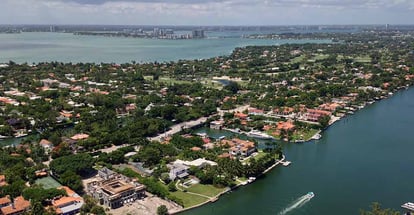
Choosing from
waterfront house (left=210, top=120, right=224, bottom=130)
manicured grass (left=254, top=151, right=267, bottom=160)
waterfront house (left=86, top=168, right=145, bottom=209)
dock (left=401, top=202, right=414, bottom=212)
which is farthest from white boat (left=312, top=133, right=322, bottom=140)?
waterfront house (left=86, top=168, right=145, bottom=209)

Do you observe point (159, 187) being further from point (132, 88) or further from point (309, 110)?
point (132, 88)

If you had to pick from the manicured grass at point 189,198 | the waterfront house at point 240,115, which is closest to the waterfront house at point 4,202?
the manicured grass at point 189,198

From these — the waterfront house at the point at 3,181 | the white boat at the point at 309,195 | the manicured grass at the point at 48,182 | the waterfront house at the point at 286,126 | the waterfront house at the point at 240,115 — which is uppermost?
the waterfront house at the point at 240,115

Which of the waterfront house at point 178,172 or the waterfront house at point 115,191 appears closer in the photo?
the waterfront house at point 115,191

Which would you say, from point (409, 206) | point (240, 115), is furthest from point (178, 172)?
point (240, 115)

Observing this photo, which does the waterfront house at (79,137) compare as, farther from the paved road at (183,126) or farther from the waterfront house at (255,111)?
the waterfront house at (255,111)

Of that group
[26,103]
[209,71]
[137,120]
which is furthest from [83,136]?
[209,71]
